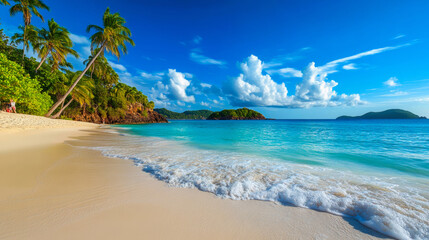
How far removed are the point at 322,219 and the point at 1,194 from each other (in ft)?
17.0

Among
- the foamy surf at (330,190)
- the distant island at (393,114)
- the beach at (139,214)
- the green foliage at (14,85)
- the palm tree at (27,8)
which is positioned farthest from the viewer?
the distant island at (393,114)

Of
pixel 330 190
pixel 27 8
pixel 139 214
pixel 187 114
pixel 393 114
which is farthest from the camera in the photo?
pixel 187 114

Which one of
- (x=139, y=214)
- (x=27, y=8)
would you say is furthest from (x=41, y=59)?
(x=139, y=214)

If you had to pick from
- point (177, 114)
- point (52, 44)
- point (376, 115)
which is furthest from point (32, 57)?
point (376, 115)

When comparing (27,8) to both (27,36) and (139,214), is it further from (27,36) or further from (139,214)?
(139,214)

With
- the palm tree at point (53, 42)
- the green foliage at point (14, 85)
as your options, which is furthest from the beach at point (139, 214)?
the palm tree at point (53, 42)

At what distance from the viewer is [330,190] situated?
3.26 m

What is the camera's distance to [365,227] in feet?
7.04

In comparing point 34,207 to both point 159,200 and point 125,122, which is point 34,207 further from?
point 125,122

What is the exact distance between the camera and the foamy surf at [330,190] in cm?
227

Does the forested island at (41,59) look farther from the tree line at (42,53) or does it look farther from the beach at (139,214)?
the beach at (139,214)

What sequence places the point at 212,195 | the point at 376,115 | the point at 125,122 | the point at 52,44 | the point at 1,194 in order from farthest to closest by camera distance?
the point at 376,115, the point at 125,122, the point at 52,44, the point at 212,195, the point at 1,194

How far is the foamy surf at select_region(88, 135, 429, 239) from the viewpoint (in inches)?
89.4

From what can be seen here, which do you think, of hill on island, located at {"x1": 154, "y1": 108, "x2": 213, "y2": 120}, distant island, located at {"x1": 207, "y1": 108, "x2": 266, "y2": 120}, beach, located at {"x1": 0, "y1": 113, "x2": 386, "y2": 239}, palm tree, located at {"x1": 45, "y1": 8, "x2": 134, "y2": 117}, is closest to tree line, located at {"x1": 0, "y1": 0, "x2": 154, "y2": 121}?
palm tree, located at {"x1": 45, "y1": 8, "x2": 134, "y2": 117}
